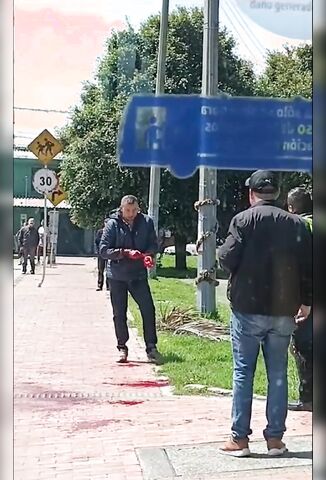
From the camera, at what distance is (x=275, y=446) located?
4.36m

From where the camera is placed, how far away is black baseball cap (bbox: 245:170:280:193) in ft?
11.8

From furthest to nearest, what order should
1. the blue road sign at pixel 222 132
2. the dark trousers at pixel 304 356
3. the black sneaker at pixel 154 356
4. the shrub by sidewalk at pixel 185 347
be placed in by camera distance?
the black sneaker at pixel 154 356
the shrub by sidewalk at pixel 185 347
the dark trousers at pixel 304 356
the blue road sign at pixel 222 132

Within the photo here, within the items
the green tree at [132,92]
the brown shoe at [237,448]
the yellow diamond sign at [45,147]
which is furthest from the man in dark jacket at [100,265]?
the brown shoe at [237,448]

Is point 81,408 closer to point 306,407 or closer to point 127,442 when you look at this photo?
point 127,442

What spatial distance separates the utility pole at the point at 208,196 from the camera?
148 inches

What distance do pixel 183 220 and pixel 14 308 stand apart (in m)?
1.11

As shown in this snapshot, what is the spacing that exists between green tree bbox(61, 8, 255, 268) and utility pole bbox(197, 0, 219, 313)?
4cm

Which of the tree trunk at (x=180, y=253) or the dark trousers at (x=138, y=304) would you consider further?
the dark trousers at (x=138, y=304)

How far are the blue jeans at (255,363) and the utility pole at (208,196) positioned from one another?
0.36 metres

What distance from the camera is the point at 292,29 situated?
347 centimetres

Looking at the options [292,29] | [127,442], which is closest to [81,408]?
[127,442]

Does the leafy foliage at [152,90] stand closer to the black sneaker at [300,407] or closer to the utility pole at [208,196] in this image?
the utility pole at [208,196]

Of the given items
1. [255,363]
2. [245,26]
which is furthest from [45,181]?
[255,363]

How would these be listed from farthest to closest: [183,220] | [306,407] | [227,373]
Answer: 1. [227,373]
2. [183,220]
3. [306,407]
